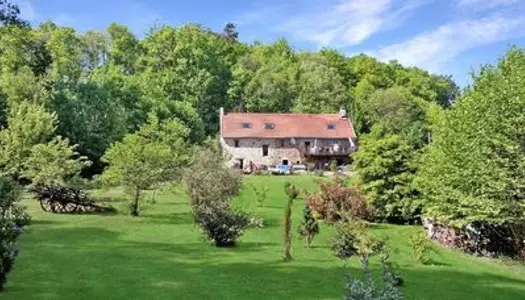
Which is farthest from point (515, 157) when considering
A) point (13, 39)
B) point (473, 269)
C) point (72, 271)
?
point (13, 39)

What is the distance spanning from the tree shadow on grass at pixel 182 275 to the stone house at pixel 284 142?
4497 cm

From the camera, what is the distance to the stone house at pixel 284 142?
6781 cm

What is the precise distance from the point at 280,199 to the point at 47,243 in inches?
860

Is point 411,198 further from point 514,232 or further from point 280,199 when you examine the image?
point 280,199

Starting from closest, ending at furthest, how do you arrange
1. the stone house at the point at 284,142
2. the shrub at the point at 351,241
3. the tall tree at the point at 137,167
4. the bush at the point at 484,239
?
1. the shrub at the point at 351,241
2. the bush at the point at 484,239
3. the tall tree at the point at 137,167
4. the stone house at the point at 284,142

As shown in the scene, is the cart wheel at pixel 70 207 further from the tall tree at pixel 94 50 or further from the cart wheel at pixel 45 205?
the tall tree at pixel 94 50

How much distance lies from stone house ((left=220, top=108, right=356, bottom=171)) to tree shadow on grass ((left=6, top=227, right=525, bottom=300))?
4497 centimetres

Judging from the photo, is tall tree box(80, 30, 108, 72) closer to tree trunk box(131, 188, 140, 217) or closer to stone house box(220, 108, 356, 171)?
stone house box(220, 108, 356, 171)

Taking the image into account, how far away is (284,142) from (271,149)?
1.73 metres

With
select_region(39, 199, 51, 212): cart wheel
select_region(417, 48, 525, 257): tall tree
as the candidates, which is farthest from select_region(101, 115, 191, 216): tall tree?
select_region(417, 48, 525, 257): tall tree

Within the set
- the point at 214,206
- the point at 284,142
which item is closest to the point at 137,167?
the point at 214,206

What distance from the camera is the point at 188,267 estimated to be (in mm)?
17922

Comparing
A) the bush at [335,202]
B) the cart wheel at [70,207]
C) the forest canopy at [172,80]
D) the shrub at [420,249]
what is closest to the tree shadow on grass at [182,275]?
the shrub at [420,249]

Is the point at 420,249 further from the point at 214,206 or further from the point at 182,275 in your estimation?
the point at 182,275
